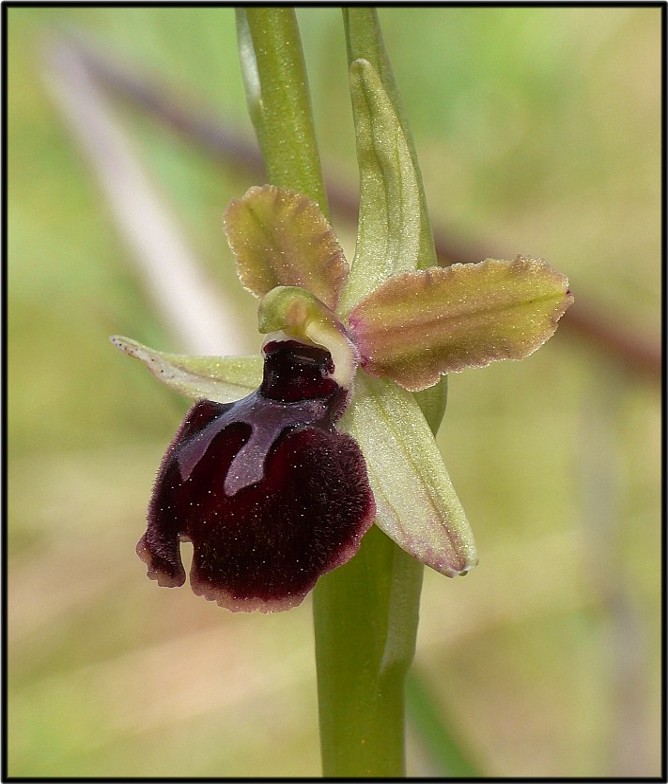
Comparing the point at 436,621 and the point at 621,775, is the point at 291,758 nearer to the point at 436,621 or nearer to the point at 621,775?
the point at 436,621

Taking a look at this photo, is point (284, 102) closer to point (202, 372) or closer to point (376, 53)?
point (376, 53)

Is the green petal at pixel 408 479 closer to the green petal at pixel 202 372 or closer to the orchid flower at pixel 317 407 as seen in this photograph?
the orchid flower at pixel 317 407

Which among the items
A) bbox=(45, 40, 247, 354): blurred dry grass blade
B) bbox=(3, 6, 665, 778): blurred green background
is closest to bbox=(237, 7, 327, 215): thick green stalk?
bbox=(45, 40, 247, 354): blurred dry grass blade

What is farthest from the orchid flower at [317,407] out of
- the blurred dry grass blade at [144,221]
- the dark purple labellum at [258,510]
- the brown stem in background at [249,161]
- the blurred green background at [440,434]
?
the brown stem in background at [249,161]

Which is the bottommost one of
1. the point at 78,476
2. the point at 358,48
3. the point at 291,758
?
the point at 291,758

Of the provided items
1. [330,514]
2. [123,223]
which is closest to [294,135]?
[330,514]

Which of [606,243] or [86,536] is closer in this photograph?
[86,536]

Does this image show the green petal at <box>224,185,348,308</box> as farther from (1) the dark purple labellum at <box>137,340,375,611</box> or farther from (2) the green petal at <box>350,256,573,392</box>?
(1) the dark purple labellum at <box>137,340,375,611</box>
